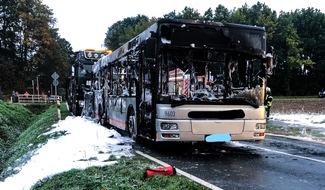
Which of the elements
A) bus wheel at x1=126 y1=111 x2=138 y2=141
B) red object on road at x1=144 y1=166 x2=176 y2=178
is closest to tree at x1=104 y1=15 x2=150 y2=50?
bus wheel at x1=126 y1=111 x2=138 y2=141

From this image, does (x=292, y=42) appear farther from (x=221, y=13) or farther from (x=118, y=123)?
(x=118, y=123)

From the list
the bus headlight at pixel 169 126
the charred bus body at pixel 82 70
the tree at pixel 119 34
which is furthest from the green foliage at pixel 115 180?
the tree at pixel 119 34

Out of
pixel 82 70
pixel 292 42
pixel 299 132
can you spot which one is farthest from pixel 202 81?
pixel 292 42

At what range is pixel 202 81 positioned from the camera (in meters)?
8.91

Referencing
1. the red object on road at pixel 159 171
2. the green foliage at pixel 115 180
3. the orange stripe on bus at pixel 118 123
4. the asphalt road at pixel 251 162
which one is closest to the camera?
the green foliage at pixel 115 180

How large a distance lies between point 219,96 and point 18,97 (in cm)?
4518

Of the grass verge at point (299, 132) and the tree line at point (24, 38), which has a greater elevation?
the tree line at point (24, 38)

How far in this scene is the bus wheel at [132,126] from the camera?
10.2 metres

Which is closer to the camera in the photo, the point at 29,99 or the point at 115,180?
the point at 115,180

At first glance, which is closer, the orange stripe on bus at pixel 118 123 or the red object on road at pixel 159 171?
the red object on road at pixel 159 171

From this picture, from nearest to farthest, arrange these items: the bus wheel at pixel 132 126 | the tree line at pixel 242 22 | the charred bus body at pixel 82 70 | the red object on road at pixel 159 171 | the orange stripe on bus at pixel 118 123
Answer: the red object on road at pixel 159 171 < the bus wheel at pixel 132 126 < the orange stripe on bus at pixel 118 123 < the charred bus body at pixel 82 70 < the tree line at pixel 242 22

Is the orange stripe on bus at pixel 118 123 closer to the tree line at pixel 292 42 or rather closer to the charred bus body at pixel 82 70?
the charred bus body at pixel 82 70

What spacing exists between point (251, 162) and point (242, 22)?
5522 cm

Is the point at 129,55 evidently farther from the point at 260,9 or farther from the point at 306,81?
the point at 260,9
